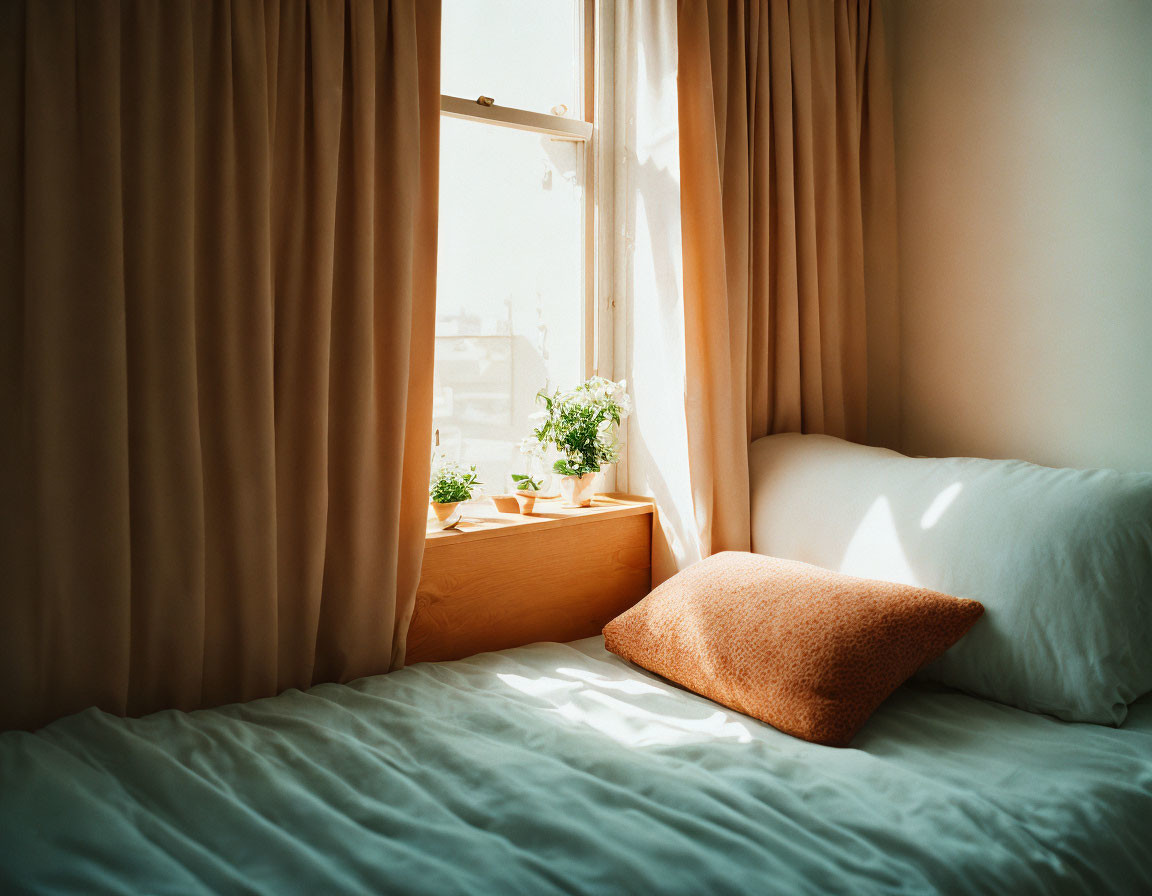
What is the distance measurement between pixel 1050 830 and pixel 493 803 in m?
0.73

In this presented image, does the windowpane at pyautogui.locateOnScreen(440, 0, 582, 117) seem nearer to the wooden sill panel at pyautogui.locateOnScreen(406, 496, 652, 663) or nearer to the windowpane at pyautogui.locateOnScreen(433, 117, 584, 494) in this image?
the windowpane at pyautogui.locateOnScreen(433, 117, 584, 494)

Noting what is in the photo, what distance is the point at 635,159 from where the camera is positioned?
7.18 feet

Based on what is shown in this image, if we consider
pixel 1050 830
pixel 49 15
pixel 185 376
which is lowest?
pixel 1050 830

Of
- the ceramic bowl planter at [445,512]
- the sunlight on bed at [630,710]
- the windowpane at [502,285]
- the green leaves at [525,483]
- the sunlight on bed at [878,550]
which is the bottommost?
the sunlight on bed at [630,710]

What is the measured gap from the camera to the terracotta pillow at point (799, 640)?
140cm

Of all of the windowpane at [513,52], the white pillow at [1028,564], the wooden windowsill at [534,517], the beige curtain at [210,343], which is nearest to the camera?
the beige curtain at [210,343]

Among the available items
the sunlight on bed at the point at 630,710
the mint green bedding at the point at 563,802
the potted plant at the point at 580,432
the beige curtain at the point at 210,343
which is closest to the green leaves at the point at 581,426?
the potted plant at the point at 580,432

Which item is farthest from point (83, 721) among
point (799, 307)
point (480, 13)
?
point (799, 307)

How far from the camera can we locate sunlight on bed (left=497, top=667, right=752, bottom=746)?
1407mm

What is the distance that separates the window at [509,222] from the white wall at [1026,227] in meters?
0.93

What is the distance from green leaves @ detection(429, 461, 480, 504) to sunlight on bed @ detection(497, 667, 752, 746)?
0.41 metres

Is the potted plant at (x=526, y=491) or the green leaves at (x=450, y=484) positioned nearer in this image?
the green leaves at (x=450, y=484)

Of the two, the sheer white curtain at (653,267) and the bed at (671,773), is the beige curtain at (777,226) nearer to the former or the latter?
the sheer white curtain at (653,267)

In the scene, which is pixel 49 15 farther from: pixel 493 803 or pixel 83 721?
pixel 493 803
